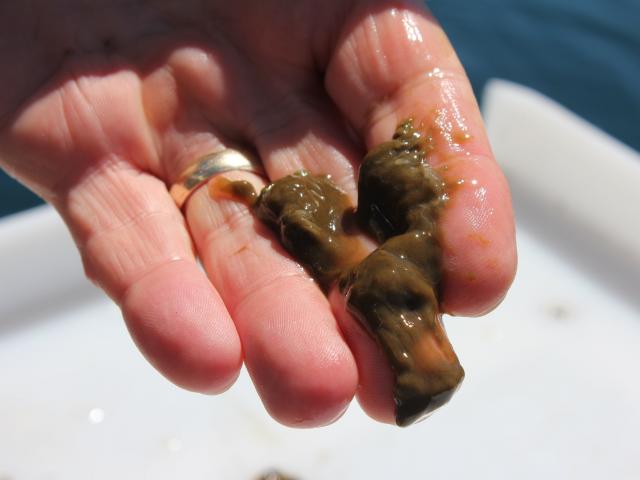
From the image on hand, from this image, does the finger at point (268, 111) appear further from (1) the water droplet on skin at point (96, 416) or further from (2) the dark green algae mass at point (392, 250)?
(1) the water droplet on skin at point (96, 416)

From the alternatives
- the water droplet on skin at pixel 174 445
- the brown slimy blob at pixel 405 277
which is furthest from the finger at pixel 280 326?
the water droplet on skin at pixel 174 445

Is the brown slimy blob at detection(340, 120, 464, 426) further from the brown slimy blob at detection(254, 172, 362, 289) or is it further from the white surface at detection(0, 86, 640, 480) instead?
the white surface at detection(0, 86, 640, 480)

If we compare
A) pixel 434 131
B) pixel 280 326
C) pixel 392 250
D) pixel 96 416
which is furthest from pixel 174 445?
pixel 434 131

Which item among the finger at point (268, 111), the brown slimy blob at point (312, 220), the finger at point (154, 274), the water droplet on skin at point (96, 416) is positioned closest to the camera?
the finger at point (154, 274)

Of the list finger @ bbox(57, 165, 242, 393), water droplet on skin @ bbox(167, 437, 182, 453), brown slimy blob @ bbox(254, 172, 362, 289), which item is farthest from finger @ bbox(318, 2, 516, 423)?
water droplet on skin @ bbox(167, 437, 182, 453)

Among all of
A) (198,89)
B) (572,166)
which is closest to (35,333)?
(198,89)

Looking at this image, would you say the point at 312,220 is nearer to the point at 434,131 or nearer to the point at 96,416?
the point at 434,131

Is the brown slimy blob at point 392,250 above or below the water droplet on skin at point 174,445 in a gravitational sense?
above
